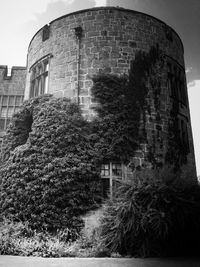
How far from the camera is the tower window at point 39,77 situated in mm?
11539

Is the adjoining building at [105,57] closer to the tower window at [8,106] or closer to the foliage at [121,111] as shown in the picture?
the foliage at [121,111]

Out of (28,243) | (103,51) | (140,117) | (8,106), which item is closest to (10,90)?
(8,106)

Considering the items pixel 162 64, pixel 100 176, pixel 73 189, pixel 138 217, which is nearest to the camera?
pixel 138 217

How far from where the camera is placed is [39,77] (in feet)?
38.8

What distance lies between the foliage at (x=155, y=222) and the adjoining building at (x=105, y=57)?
308 centimetres

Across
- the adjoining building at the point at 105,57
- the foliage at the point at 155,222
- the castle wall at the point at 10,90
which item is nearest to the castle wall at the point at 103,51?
the adjoining building at the point at 105,57

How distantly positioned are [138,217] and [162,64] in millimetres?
7394

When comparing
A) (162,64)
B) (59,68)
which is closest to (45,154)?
(59,68)

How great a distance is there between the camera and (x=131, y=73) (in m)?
10.2

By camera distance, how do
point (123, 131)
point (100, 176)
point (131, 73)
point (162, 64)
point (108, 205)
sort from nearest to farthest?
point (108, 205) < point (100, 176) < point (123, 131) < point (131, 73) < point (162, 64)

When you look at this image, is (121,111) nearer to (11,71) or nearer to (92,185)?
(92,185)

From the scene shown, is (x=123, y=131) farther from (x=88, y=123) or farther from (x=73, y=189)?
(x=73, y=189)

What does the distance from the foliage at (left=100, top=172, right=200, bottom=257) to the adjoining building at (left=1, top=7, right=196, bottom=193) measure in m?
3.08

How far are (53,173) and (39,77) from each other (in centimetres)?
522
